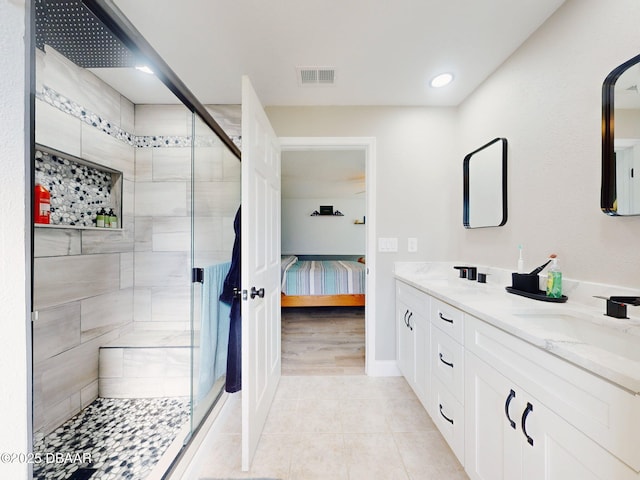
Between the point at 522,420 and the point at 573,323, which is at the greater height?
the point at 573,323

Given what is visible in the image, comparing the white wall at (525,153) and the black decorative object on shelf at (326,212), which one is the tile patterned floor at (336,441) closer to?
the white wall at (525,153)

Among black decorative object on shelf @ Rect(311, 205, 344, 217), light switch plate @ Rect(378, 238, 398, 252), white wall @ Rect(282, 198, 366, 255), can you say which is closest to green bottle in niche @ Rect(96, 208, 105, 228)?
light switch plate @ Rect(378, 238, 398, 252)

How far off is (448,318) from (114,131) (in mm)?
2806

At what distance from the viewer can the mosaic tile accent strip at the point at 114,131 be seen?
1.64 meters

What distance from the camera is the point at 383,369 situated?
Result: 7.21ft

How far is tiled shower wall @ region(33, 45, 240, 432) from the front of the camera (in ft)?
5.32

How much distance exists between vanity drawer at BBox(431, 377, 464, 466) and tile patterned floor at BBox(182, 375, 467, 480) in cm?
20

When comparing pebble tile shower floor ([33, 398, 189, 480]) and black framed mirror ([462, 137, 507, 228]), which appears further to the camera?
black framed mirror ([462, 137, 507, 228])

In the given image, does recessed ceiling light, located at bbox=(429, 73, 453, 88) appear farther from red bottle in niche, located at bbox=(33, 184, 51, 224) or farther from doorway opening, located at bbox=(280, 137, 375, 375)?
red bottle in niche, located at bbox=(33, 184, 51, 224)

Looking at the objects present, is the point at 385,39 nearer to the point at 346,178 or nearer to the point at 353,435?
the point at 353,435

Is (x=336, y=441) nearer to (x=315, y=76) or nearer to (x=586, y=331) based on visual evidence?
(x=586, y=331)

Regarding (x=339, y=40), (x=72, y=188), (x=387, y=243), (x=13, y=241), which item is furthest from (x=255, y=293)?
(x=72, y=188)

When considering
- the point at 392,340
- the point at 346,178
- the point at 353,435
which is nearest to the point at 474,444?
the point at 353,435

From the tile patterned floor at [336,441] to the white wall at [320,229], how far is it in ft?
14.8
